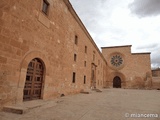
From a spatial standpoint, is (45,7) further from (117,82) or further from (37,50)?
(117,82)

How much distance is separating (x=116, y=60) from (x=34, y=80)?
84.2 feet

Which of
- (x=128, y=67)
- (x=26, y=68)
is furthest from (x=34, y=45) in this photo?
(x=128, y=67)

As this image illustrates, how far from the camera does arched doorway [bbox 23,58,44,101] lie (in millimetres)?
5141

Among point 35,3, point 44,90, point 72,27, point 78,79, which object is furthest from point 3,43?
point 78,79

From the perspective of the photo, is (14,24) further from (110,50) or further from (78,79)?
(110,50)

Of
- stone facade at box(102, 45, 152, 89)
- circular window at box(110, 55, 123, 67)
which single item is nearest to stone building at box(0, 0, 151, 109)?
stone facade at box(102, 45, 152, 89)

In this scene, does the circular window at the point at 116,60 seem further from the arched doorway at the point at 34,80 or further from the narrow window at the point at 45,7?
the arched doorway at the point at 34,80

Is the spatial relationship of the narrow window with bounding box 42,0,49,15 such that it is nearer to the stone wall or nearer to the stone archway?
the stone wall

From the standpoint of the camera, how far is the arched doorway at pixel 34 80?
16.9ft

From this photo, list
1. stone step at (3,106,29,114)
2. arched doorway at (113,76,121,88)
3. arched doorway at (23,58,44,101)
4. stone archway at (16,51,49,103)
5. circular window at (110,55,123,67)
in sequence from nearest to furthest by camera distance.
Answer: stone step at (3,106,29,114) < stone archway at (16,51,49,103) < arched doorway at (23,58,44,101) < arched doorway at (113,76,121,88) < circular window at (110,55,123,67)

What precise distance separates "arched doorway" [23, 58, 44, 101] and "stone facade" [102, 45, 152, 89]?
24.1 metres

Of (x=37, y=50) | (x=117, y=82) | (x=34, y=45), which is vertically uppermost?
(x=34, y=45)

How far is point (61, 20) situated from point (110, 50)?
2386 centimetres

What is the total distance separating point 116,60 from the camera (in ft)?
93.7
